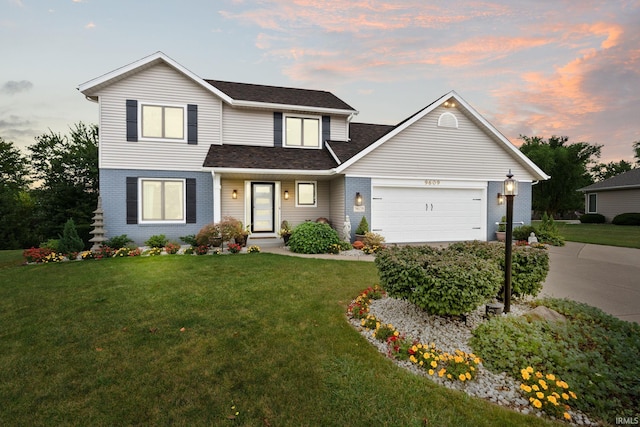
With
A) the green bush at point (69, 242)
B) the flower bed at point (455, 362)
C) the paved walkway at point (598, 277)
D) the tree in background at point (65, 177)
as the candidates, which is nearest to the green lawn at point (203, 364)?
the flower bed at point (455, 362)

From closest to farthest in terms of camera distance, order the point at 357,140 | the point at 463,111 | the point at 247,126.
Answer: the point at 463,111
the point at 247,126
the point at 357,140

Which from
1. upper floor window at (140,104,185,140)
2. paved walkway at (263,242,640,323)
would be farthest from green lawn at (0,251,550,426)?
upper floor window at (140,104,185,140)

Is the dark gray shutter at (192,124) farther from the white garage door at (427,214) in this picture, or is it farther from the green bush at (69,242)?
the white garage door at (427,214)

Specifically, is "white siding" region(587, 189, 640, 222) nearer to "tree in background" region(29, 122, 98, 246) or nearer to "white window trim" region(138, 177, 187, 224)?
"white window trim" region(138, 177, 187, 224)

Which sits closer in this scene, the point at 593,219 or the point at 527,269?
the point at 527,269

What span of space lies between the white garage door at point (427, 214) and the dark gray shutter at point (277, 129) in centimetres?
499

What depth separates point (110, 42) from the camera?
39.7ft

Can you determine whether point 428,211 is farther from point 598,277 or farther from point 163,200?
point 163,200

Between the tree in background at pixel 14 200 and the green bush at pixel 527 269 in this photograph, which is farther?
the tree in background at pixel 14 200

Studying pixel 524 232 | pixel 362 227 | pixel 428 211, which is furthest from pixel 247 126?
pixel 524 232

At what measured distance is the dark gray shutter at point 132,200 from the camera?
1100cm

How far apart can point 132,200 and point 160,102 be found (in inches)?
159

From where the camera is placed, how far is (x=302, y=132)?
13422 mm
